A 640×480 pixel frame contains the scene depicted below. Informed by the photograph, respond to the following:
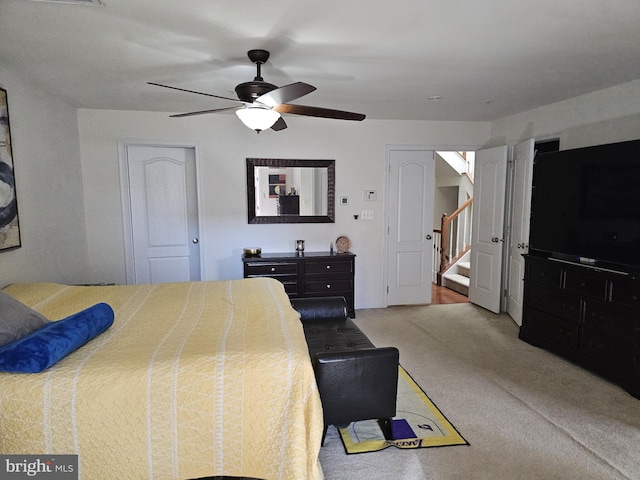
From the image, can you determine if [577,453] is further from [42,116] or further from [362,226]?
[42,116]

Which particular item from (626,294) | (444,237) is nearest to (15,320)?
(626,294)

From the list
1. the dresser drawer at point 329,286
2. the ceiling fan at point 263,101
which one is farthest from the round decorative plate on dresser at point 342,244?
the ceiling fan at point 263,101

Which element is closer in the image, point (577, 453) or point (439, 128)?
point (577, 453)

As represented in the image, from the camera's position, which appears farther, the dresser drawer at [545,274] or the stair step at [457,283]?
the stair step at [457,283]

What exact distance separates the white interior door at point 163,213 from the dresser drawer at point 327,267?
1389 mm

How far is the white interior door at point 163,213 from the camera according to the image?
170 inches

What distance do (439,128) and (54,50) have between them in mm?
4107

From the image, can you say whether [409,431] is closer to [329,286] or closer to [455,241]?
[329,286]

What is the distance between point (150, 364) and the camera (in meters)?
1.60

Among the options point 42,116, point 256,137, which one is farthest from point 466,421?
point 42,116

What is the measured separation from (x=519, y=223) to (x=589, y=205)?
1.03 m

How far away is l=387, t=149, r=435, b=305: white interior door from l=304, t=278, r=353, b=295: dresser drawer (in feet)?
2.65

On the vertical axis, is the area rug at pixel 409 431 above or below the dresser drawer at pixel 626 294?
below

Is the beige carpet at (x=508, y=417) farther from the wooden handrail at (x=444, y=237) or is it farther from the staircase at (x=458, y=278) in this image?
the wooden handrail at (x=444, y=237)
